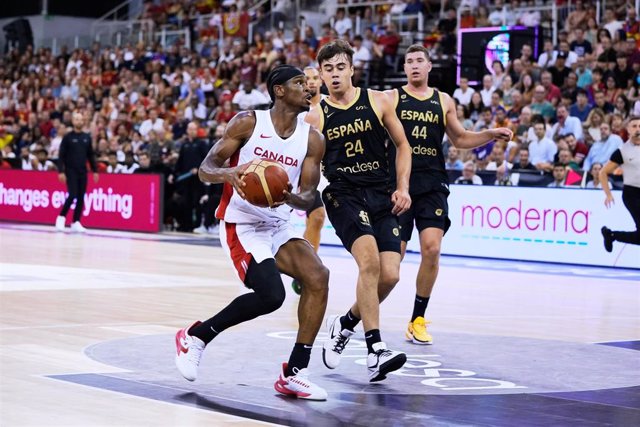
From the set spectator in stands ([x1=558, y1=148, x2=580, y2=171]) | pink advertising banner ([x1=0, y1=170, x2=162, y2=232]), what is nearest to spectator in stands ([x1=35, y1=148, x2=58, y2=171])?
pink advertising banner ([x1=0, y1=170, x2=162, y2=232])

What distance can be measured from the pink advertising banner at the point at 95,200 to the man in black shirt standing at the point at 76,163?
110cm

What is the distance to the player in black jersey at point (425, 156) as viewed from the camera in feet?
32.3

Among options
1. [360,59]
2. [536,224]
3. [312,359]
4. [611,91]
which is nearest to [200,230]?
[360,59]

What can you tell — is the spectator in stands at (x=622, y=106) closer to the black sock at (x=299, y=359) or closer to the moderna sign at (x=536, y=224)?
the moderna sign at (x=536, y=224)

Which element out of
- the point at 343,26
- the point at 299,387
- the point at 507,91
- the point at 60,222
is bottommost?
the point at 60,222

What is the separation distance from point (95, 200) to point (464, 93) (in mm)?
8130

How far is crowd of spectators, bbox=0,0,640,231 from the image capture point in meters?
20.3

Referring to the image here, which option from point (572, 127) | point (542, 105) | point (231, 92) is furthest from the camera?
point (231, 92)

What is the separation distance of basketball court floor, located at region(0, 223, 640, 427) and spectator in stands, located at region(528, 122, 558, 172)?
12.6 feet

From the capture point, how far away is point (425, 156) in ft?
32.8

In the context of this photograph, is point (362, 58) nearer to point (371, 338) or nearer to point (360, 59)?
point (360, 59)

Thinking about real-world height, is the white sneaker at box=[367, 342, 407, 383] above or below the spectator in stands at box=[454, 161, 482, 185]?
below

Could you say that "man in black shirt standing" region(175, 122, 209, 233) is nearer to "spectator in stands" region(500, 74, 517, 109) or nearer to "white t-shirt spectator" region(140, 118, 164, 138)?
"white t-shirt spectator" region(140, 118, 164, 138)

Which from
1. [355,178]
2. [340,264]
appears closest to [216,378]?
[355,178]
